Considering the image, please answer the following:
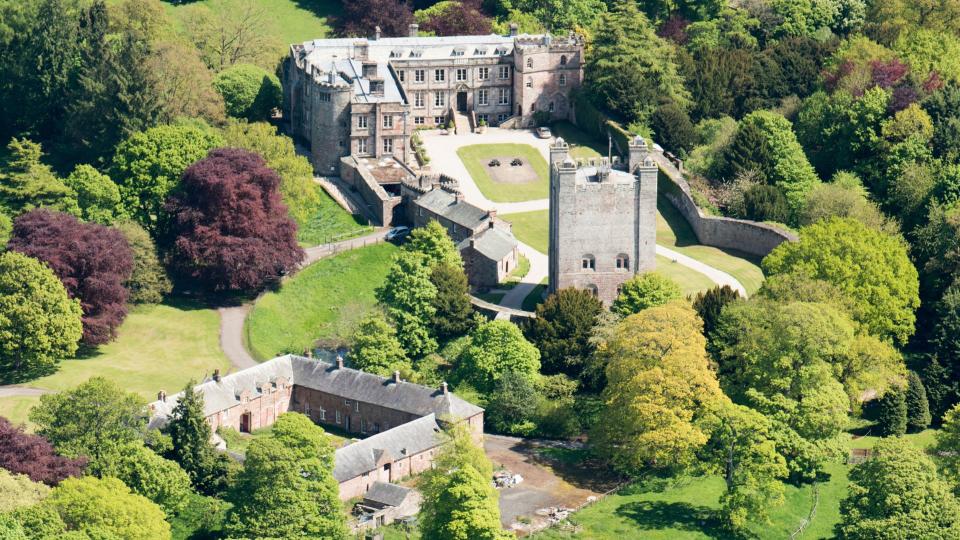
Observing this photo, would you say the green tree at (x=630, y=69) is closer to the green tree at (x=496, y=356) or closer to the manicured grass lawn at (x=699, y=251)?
the manicured grass lawn at (x=699, y=251)

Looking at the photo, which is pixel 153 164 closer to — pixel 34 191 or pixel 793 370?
pixel 34 191

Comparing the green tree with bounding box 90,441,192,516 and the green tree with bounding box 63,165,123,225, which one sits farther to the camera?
the green tree with bounding box 63,165,123,225

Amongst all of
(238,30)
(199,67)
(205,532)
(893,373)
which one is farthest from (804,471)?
(238,30)

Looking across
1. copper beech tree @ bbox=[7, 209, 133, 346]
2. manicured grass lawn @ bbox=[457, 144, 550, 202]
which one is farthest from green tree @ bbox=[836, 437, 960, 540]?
manicured grass lawn @ bbox=[457, 144, 550, 202]

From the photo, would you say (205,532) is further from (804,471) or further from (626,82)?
(626,82)

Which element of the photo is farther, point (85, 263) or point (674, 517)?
point (85, 263)

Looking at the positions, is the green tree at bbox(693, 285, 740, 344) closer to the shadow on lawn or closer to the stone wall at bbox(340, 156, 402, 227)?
the shadow on lawn

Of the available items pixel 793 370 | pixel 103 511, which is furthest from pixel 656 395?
pixel 103 511
